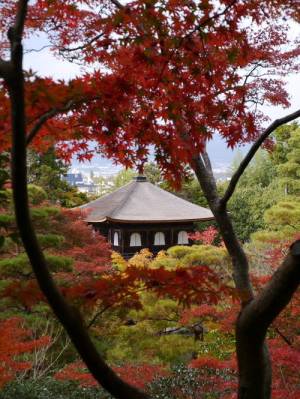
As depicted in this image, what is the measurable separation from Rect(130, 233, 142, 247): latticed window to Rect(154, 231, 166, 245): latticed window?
2.28 ft

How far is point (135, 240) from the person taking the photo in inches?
788

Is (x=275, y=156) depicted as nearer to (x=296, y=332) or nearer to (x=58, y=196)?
(x=58, y=196)

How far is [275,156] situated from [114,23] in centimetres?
2124

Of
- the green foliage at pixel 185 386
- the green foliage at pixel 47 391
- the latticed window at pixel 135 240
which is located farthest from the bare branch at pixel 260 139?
the latticed window at pixel 135 240

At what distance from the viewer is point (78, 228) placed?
1016 centimetres

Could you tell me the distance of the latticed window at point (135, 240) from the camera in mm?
19939

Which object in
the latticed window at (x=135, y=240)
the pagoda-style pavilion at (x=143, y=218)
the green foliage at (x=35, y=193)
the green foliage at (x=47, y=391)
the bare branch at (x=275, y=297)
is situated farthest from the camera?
the latticed window at (x=135, y=240)

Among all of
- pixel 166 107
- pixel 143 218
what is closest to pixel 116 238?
pixel 143 218

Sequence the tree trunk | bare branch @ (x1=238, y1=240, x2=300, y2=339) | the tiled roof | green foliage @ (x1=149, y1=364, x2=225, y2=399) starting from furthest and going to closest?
the tiled roof < green foliage @ (x1=149, y1=364, x2=225, y2=399) < the tree trunk < bare branch @ (x1=238, y1=240, x2=300, y2=339)

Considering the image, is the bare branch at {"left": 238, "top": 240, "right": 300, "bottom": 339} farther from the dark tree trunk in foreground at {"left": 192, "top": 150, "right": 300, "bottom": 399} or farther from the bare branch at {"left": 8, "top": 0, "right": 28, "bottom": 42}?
the bare branch at {"left": 8, "top": 0, "right": 28, "bottom": 42}

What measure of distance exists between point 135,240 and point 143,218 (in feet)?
5.04

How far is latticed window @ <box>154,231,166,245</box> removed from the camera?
66.8 ft

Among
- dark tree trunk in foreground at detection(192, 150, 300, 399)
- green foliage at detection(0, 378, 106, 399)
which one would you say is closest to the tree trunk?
dark tree trunk in foreground at detection(192, 150, 300, 399)

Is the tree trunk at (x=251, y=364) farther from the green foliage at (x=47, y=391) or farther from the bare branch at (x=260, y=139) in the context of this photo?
the green foliage at (x=47, y=391)
